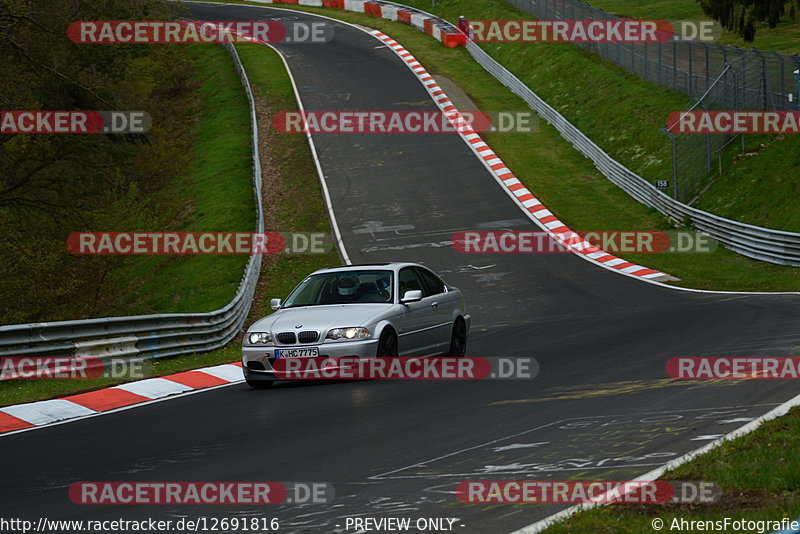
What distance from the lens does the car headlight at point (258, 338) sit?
1236cm

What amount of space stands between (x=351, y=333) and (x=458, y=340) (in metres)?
2.85

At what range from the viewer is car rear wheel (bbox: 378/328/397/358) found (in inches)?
484

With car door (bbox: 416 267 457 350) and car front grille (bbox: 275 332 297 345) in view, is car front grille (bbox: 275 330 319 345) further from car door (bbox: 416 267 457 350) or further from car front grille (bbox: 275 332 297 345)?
car door (bbox: 416 267 457 350)

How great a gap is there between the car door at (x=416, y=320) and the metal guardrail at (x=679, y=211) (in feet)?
49.2

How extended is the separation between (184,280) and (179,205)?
8609 mm

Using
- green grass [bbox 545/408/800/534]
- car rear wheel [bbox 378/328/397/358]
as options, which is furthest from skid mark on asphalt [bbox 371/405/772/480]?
car rear wheel [bbox 378/328/397/358]

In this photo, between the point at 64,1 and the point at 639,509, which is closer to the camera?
the point at 639,509

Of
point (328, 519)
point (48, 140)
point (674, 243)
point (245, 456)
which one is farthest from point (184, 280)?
point (328, 519)

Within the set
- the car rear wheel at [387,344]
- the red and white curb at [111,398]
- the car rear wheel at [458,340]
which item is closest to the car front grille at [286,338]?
the car rear wheel at [387,344]

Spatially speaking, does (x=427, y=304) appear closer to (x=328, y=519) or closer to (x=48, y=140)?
(x=328, y=519)

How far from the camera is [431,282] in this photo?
14469 mm

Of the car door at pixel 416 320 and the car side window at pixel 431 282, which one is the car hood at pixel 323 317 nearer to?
the car door at pixel 416 320

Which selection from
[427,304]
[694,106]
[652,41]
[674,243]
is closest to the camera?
[427,304]

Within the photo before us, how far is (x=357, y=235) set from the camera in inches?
1219
